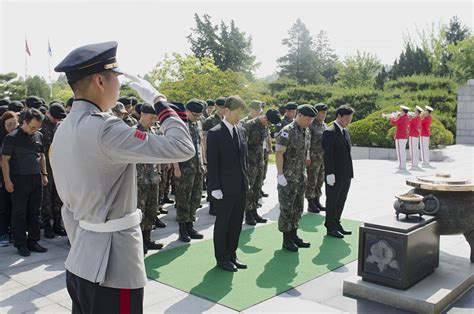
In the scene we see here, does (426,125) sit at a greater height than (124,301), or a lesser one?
greater

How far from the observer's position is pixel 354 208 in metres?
8.45

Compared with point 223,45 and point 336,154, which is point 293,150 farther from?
point 223,45

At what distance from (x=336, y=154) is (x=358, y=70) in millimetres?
41991

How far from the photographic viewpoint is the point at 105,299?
196cm

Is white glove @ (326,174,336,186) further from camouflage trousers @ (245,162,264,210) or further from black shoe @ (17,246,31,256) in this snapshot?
black shoe @ (17,246,31,256)

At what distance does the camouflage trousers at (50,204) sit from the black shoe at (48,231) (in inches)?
3.3

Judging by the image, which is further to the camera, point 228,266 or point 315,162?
point 315,162

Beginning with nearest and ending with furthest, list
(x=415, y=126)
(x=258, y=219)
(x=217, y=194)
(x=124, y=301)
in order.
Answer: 1. (x=124, y=301)
2. (x=217, y=194)
3. (x=258, y=219)
4. (x=415, y=126)

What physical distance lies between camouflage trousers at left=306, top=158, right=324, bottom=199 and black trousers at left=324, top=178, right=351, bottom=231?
1.49 metres

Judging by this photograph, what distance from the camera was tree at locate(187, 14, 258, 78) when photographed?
4666 centimetres

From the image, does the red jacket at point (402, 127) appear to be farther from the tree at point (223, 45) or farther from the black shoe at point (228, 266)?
the tree at point (223, 45)

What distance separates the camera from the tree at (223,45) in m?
46.7

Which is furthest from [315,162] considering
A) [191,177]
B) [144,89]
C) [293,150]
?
[144,89]

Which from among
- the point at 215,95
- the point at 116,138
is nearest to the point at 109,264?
the point at 116,138
